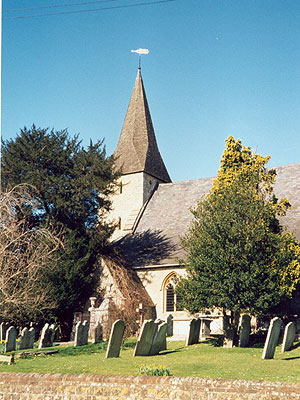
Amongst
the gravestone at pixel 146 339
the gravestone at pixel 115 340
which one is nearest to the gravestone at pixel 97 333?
the gravestone at pixel 146 339

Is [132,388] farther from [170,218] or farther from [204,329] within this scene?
[170,218]

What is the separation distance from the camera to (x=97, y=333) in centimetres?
2055

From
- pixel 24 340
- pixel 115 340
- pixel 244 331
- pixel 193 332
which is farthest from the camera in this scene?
pixel 24 340

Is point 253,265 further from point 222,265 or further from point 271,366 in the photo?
point 271,366

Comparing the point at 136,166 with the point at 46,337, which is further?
the point at 136,166

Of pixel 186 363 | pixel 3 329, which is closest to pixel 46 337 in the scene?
pixel 3 329

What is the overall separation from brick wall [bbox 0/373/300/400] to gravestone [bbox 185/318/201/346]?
9.75 meters

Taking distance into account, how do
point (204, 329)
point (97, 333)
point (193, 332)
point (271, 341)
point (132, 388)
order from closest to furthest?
point (132, 388)
point (271, 341)
point (193, 332)
point (204, 329)
point (97, 333)

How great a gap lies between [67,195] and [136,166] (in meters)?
8.11

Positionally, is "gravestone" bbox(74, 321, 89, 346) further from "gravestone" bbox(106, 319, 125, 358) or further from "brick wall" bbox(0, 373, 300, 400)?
"brick wall" bbox(0, 373, 300, 400)

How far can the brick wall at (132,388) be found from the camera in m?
7.72

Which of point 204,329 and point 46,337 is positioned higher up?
point 204,329

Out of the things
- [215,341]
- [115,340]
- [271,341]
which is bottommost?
[215,341]

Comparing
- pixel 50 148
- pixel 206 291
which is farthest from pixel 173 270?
pixel 50 148
